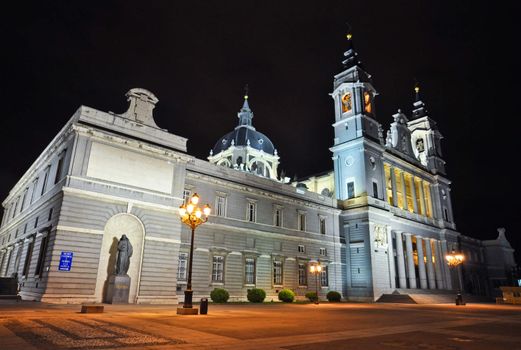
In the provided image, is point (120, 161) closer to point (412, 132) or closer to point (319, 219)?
point (319, 219)

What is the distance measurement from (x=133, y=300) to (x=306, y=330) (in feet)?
54.0

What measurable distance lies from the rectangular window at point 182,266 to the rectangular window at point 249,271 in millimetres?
6197

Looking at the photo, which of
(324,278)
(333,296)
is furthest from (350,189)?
(333,296)

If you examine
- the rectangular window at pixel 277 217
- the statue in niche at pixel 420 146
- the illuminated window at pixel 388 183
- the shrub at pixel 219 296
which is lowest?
the shrub at pixel 219 296

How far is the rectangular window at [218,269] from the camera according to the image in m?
30.9

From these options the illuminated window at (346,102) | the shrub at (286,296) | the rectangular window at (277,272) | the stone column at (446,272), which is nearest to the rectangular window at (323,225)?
the rectangular window at (277,272)

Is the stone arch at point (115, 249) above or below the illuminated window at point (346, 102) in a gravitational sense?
below

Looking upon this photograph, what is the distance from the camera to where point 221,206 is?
3325cm

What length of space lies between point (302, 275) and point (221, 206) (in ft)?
38.9

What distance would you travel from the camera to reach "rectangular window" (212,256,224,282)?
3094 cm

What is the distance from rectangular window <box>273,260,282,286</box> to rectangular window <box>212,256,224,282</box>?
621cm

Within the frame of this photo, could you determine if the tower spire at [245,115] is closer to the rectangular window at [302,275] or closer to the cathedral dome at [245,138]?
Result: the cathedral dome at [245,138]

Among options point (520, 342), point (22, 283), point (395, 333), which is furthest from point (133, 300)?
point (520, 342)

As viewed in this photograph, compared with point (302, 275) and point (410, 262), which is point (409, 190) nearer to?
point (410, 262)
